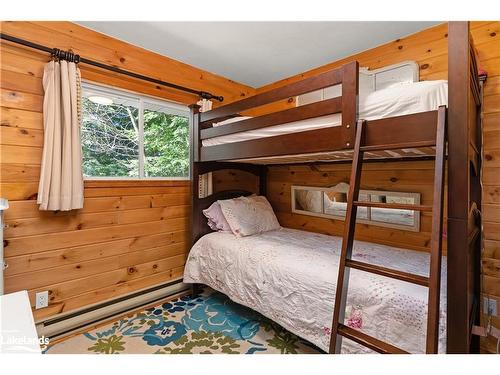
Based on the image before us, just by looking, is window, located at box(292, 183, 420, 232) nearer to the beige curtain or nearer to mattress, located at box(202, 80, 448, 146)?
mattress, located at box(202, 80, 448, 146)

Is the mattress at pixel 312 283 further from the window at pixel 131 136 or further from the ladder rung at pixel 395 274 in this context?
the window at pixel 131 136

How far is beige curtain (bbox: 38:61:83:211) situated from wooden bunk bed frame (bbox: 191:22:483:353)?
3.49 ft

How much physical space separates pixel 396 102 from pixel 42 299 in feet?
8.71

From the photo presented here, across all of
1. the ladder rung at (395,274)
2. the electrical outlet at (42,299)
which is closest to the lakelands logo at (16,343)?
the ladder rung at (395,274)

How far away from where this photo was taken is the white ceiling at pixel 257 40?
2.10 metres

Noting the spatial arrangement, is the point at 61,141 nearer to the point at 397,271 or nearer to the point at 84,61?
the point at 84,61

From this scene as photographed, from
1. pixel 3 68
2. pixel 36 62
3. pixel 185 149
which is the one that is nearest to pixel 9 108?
pixel 3 68

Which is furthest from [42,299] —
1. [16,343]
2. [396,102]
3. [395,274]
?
[396,102]

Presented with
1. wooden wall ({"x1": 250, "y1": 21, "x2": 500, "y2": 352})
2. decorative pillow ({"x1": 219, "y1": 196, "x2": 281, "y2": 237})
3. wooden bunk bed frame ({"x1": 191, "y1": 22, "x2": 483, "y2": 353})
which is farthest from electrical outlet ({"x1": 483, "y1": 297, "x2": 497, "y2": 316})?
decorative pillow ({"x1": 219, "y1": 196, "x2": 281, "y2": 237})

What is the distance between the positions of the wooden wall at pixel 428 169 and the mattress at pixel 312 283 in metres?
0.21

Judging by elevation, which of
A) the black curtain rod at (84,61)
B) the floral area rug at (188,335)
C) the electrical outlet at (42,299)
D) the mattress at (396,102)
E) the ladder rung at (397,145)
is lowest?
the floral area rug at (188,335)

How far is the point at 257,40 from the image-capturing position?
2.32 meters

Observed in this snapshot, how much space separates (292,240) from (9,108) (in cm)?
235

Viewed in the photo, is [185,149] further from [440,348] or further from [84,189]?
[440,348]
